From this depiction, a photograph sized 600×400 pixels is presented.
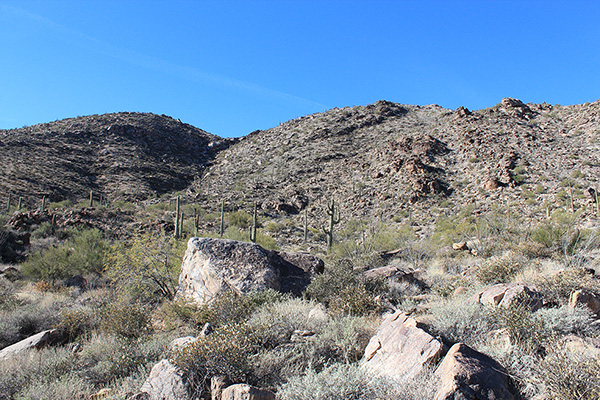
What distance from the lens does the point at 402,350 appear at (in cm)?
443

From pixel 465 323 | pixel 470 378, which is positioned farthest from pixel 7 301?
pixel 470 378

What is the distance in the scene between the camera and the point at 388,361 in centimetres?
443

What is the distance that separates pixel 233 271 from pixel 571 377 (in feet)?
22.8

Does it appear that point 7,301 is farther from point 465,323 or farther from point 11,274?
point 465,323

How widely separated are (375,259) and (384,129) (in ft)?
113

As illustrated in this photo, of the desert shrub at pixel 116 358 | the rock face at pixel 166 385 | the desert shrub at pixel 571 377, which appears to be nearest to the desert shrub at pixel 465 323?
the desert shrub at pixel 571 377

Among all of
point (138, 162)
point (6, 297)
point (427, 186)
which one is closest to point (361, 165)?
point (427, 186)

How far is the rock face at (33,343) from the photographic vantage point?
273 inches

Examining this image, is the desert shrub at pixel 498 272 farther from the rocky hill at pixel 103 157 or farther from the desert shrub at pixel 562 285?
the rocky hill at pixel 103 157

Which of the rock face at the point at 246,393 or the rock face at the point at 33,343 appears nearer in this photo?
the rock face at the point at 246,393

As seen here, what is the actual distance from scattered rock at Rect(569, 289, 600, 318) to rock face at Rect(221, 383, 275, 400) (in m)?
4.34

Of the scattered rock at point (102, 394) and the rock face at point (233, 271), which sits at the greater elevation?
the rock face at point (233, 271)

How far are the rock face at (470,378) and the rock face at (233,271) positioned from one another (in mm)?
5423

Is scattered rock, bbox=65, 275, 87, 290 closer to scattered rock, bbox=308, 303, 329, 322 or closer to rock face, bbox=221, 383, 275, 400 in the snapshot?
scattered rock, bbox=308, 303, 329, 322
